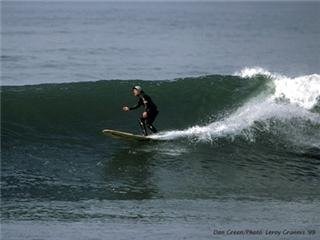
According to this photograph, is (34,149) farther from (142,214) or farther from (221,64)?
(221,64)

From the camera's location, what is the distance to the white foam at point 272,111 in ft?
51.3

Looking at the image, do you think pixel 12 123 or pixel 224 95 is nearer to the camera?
pixel 12 123

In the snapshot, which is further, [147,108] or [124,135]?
[124,135]

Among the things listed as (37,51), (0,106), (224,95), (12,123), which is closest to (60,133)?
(12,123)

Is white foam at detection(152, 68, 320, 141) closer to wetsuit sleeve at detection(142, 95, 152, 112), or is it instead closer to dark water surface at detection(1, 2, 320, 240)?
dark water surface at detection(1, 2, 320, 240)

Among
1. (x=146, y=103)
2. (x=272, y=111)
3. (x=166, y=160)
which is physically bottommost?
(x=166, y=160)

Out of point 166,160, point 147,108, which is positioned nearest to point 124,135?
point 147,108

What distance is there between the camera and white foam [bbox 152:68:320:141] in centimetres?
1564

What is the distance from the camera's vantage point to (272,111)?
55.8ft

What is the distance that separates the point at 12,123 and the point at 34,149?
2.28 m

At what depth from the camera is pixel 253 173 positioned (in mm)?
13039

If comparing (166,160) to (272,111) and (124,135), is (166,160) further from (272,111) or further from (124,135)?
(272,111)

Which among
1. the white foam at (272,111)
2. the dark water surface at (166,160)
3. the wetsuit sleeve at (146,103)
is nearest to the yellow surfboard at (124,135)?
the dark water surface at (166,160)

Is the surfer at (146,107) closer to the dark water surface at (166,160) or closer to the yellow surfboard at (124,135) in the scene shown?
the yellow surfboard at (124,135)
